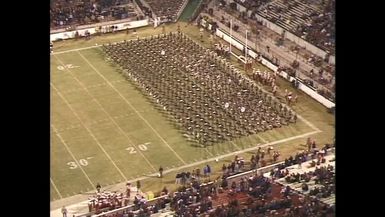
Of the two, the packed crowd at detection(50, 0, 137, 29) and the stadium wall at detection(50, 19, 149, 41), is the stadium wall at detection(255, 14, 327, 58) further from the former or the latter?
the packed crowd at detection(50, 0, 137, 29)

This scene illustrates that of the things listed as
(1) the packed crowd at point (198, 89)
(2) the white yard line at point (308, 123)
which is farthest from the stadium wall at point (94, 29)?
(2) the white yard line at point (308, 123)

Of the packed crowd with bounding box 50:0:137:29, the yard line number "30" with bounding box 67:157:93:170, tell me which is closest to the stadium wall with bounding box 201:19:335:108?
the packed crowd with bounding box 50:0:137:29

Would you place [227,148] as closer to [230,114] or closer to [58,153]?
[230,114]

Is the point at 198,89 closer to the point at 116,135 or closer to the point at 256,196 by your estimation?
the point at 116,135

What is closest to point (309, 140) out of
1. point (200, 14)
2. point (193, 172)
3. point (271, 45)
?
point (193, 172)

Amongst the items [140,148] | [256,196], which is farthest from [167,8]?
[256,196]

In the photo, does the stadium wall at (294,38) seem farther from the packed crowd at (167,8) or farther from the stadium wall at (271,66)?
the packed crowd at (167,8)
